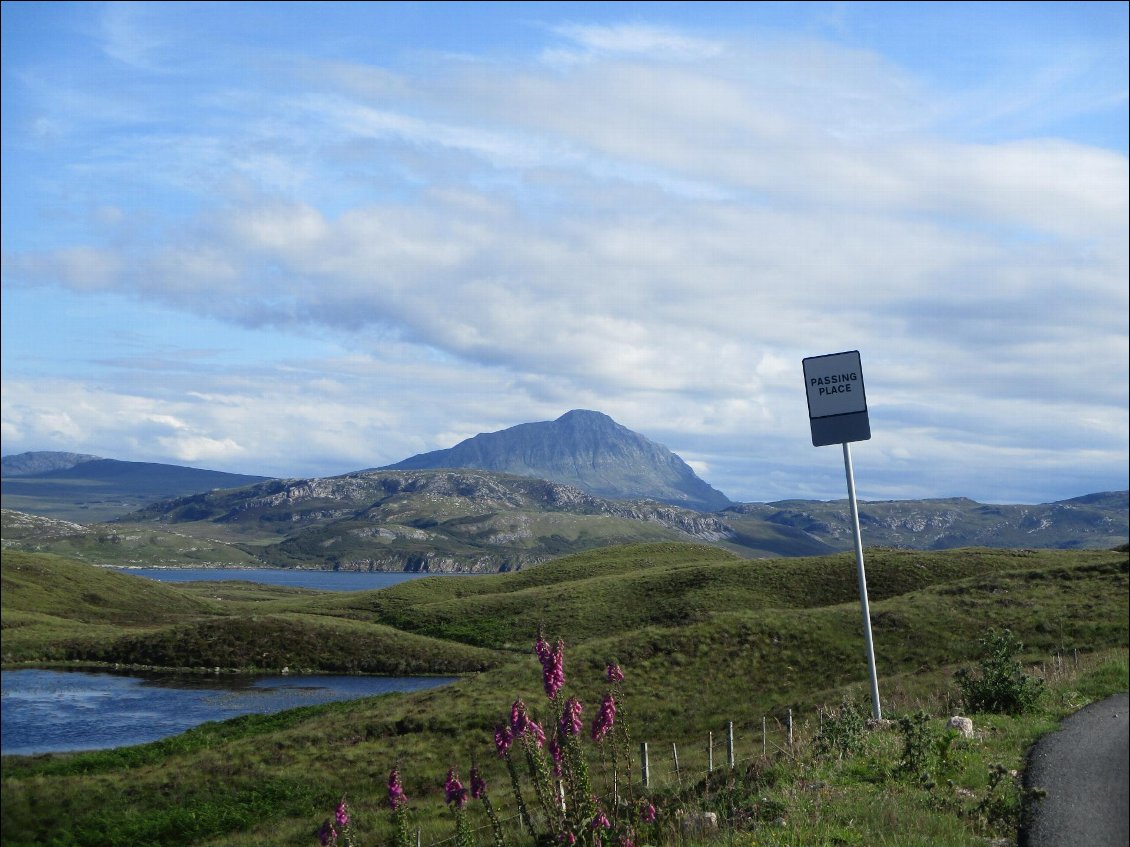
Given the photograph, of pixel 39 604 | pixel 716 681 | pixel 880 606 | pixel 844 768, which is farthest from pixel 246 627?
pixel 844 768

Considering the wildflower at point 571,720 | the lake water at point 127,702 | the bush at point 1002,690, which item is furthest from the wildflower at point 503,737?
the lake water at point 127,702

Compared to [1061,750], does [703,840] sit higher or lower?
higher

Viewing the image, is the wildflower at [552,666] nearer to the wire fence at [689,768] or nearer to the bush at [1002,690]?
the wire fence at [689,768]

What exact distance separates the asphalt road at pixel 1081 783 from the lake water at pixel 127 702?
873 inches

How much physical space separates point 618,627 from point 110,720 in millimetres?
58465

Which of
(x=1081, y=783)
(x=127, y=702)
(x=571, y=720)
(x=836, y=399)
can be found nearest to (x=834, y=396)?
(x=836, y=399)

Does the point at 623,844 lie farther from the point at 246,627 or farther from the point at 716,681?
the point at 246,627

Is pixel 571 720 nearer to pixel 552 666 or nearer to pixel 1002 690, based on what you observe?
pixel 552 666

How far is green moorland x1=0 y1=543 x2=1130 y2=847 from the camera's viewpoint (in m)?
11.8

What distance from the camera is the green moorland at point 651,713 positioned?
11797mm

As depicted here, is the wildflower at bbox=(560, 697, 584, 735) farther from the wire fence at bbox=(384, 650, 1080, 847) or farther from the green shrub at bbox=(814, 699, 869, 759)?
the green shrub at bbox=(814, 699, 869, 759)

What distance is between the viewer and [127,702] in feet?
127

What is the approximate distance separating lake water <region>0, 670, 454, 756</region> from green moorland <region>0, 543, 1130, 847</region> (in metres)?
0.91

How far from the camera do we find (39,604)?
1850 inches
